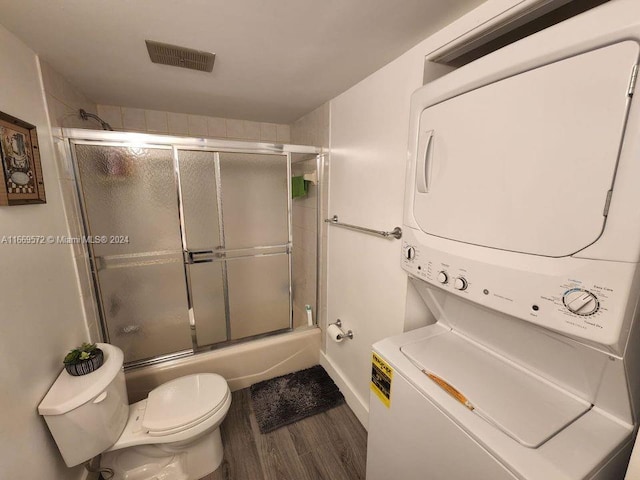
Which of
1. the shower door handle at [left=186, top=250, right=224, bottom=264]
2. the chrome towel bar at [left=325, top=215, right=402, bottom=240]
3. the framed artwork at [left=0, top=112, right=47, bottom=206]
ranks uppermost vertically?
the framed artwork at [left=0, top=112, right=47, bottom=206]

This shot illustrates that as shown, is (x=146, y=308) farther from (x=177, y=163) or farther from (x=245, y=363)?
(x=177, y=163)

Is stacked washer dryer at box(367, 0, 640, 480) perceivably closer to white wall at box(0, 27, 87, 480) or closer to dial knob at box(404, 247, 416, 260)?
dial knob at box(404, 247, 416, 260)

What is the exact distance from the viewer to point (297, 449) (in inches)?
61.4

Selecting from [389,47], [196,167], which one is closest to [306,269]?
[196,167]

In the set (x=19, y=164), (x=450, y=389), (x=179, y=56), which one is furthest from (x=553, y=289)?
(x=19, y=164)

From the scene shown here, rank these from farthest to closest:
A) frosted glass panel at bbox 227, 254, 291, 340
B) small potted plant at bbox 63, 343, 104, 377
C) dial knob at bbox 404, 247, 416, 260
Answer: frosted glass panel at bbox 227, 254, 291, 340, small potted plant at bbox 63, 343, 104, 377, dial knob at bbox 404, 247, 416, 260

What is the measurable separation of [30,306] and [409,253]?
1518 millimetres

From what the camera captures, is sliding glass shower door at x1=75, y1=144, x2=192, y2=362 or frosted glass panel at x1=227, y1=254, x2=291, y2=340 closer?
sliding glass shower door at x1=75, y1=144, x2=192, y2=362

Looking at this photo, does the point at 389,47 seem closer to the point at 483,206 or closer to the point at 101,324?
the point at 483,206

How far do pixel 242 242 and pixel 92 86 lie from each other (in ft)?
4.34

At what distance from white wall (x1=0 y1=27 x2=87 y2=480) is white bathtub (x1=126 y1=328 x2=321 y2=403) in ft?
1.68

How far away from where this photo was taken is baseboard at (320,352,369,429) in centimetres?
169

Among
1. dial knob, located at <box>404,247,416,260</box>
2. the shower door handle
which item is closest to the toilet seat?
the shower door handle

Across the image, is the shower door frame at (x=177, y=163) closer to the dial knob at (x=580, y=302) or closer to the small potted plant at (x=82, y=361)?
the small potted plant at (x=82, y=361)
